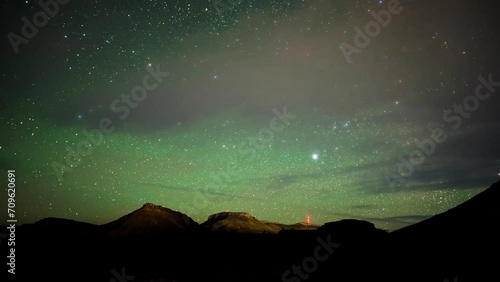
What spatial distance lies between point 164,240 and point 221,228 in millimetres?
58611

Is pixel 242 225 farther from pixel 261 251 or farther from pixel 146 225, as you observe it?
pixel 261 251

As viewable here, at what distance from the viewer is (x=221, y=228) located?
9994 centimetres

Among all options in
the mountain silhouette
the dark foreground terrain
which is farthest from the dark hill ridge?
the mountain silhouette

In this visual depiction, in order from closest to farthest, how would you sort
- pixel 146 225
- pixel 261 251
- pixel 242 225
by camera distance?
pixel 261 251
pixel 146 225
pixel 242 225

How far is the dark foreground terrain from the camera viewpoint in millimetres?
12164

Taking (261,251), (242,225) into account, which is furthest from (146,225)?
(242,225)

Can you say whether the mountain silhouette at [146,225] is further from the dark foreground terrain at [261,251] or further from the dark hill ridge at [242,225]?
the dark hill ridge at [242,225]

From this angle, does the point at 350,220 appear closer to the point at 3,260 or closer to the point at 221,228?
the point at 3,260

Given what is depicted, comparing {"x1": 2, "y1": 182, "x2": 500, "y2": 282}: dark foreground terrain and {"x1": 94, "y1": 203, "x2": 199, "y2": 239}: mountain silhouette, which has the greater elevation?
{"x1": 94, "y1": 203, "x2": 199, "y2": 239}: mountain silhouette

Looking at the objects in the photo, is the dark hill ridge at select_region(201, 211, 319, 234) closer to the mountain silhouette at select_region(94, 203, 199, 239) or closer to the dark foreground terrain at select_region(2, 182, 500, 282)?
the dark foreground terrain at select_region(2, 182, 500, 282)

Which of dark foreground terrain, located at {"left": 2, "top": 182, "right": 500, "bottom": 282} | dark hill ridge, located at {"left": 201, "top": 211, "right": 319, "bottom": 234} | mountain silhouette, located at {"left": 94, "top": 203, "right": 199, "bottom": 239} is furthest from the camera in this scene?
dark hill ridge, located at {"left": 201, "top": 211, "right": 319, "bottom": 234}

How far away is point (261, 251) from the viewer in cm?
3819

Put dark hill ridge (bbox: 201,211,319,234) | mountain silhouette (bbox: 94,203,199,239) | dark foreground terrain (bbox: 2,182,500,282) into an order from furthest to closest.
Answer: dark hill ridge (bbox: 201,211,319,234)
mountain silhouette (bbox: 94,203,199,239)
dark foreground terrain (bbox: 2,182,500,282)

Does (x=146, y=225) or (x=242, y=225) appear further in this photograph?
(x=242, y=225)
